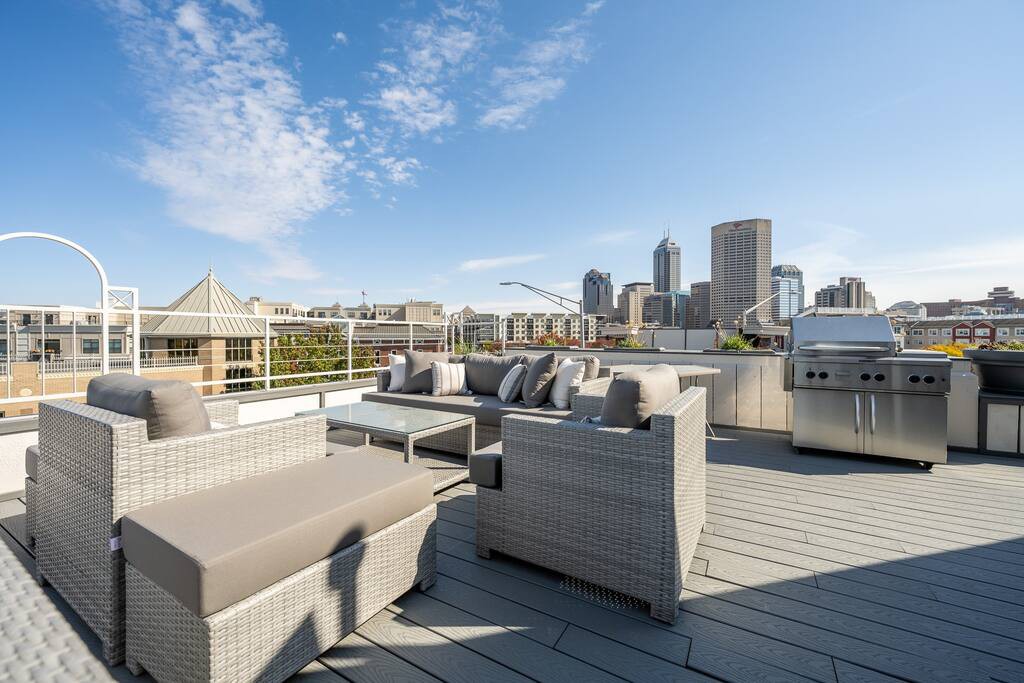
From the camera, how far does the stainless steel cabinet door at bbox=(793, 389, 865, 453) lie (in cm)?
334

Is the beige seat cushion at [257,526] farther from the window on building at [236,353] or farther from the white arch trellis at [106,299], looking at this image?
the window on building at [236,353]

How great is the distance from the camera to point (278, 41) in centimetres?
599

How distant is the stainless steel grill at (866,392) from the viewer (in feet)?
10.3

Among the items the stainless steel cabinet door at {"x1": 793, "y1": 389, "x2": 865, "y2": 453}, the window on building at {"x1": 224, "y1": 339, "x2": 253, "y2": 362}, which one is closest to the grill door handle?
the stainless steel cabinet door at {"x1": 793, "y1": 389, "x2": 865, "y2": 453}

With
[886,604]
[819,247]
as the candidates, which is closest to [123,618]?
[886,604]

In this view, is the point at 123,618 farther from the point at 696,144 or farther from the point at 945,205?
the point at 945,205

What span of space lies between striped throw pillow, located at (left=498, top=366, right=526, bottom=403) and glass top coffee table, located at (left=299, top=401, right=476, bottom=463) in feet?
1.71

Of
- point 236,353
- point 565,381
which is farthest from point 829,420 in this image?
point 236,353

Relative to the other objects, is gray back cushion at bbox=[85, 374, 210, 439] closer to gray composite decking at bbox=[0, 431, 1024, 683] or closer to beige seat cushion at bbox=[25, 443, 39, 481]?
beige seat cushion at bbox=[25, 443, 39, 481]

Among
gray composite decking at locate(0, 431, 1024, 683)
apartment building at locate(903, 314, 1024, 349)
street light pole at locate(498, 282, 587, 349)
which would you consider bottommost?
gray composite decking at locate(0, 431, 1024, 683)

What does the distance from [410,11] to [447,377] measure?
523 centimetres

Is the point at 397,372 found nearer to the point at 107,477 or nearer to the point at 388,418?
the point at 388,418

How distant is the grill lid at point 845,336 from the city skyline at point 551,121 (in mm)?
3163

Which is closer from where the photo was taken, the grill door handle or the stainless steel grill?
the stainless steel grill
